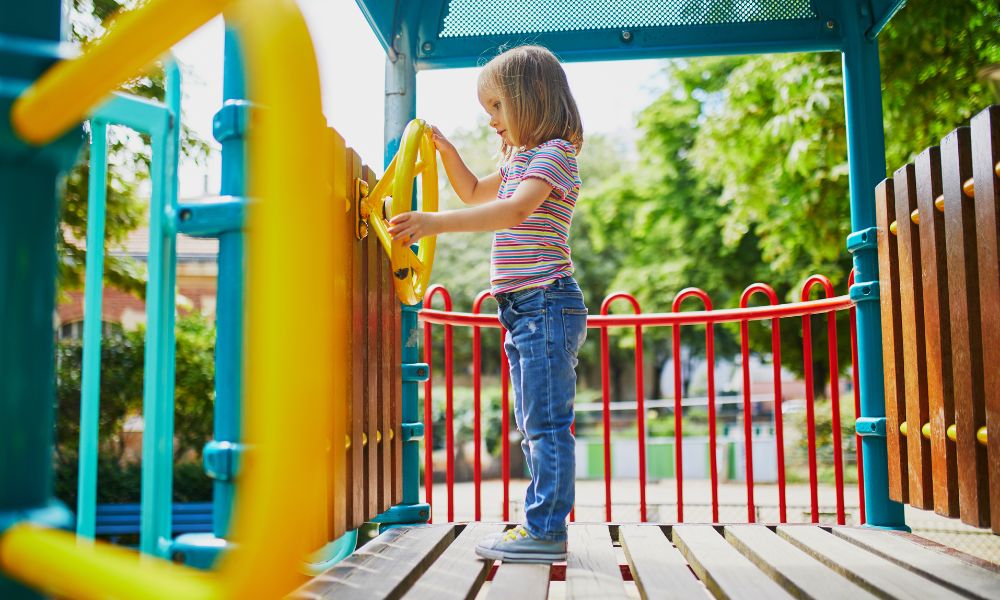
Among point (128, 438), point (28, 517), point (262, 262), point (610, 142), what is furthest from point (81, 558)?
point (610, 142)

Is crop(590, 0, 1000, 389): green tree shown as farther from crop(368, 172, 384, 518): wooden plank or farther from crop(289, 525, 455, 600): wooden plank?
crop(289, 525, 455, 600): wooden plank

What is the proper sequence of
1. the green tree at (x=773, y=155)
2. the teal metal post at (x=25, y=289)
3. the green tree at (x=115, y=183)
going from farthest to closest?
the green tree at (x=115, y=183), the green tree at (x=773, y=155), the teal metal post at (x=25, y=289)

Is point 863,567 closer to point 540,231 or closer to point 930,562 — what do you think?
point 930,562

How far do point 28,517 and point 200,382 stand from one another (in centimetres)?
828

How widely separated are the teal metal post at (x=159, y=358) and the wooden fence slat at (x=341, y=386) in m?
0.50

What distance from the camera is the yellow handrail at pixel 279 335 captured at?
0.66 metres

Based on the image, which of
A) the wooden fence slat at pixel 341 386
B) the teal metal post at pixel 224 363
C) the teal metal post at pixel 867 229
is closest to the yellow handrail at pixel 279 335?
the teal metal post at pixel 224 363

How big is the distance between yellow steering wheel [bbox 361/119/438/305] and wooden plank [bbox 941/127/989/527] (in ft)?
4.56

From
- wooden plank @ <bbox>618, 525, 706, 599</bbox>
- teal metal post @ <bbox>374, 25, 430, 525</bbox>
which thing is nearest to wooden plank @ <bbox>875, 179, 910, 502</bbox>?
wooden plank @ <bbox>618, 525, 706, 599</bbox>

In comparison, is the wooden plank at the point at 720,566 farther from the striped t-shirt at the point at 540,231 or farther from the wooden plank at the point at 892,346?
the striped t-shirt at the point at 540,231

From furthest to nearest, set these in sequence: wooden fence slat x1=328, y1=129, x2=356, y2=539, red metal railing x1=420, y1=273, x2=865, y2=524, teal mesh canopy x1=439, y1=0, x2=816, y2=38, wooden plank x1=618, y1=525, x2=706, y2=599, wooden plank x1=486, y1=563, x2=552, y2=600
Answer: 1. teal mesh canopy x1=439, y1=0, x2=816, y2=38
2. red metal railing x1=420, y1=273, x2=865, y2=524
3. wooden fence slat x1=328, y1=129, x2=356, y2=539
4. wooden plank x1=618, y1=525, x2=706, y2=599
5. wooden plank x1=486, y1=563, x2=552, y2=600

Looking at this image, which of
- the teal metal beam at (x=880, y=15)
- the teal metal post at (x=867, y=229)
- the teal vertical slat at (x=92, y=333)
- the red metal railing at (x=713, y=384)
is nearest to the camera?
the teal vertical slat at (x=92, y=333)

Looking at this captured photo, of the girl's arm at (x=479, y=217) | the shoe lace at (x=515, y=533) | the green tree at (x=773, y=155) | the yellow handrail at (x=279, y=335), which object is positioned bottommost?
the shoe lace at (x=515, y=533)

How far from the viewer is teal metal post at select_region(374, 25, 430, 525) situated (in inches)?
120
